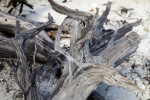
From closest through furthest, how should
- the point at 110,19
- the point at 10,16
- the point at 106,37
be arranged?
the point at 106,37 < the point at 10,16 < the point at 110,19

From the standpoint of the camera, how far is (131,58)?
4148mm

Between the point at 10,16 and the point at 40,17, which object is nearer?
the point at 10,16

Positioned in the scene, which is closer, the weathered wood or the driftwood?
the driftwood

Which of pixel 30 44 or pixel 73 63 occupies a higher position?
pixel 73 63

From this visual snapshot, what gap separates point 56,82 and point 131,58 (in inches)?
65.3

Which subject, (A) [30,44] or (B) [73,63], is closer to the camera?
(B) [73,63]

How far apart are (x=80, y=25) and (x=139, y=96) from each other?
163 cm

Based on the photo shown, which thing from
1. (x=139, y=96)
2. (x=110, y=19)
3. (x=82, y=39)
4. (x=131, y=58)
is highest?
(x=82, y=39)

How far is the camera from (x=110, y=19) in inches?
195

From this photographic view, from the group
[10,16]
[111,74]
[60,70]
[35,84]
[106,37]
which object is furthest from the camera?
[10,16]

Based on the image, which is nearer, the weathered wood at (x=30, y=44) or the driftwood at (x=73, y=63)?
the driftwood at (x=73, y=63)

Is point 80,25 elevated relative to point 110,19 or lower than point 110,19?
elevated

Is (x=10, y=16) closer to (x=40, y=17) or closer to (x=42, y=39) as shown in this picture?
(x=42, y=39)

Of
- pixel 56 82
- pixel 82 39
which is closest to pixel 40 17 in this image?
pixel 56 82
